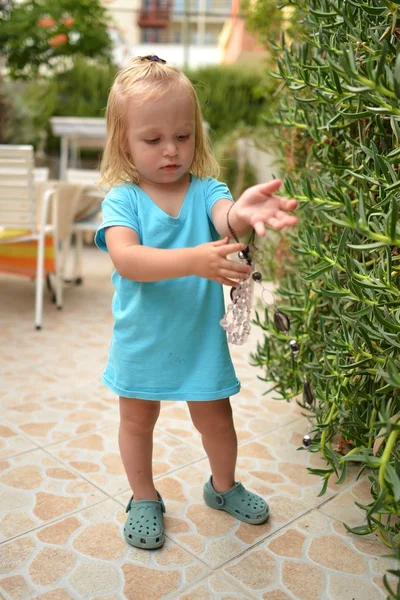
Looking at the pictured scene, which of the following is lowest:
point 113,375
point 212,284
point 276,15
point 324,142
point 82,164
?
point 82,164

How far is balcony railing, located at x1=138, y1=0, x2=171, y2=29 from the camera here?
912 inches

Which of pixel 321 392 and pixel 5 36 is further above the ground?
pixel 5 36

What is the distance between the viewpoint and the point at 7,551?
1.32m

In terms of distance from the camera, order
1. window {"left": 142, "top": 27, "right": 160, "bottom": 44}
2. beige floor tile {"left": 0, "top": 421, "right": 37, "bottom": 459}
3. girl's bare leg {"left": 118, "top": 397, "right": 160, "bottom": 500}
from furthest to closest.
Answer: window {"left": 142, "top": 27, "right": 160, "bottom": 44}
beige floor tile {"left": 0, "top": 421, "right": 37, "bottom": 459}
girl's bare leg {"left": 118, "top": 397, "right": 160, "bottom": 500}

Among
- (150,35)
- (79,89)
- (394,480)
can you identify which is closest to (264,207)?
(394,480)

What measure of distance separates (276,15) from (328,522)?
2516 millimetres

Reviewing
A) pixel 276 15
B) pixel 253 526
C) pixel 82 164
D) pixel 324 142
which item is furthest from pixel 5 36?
pixel 253 526

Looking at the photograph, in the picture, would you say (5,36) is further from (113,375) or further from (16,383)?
(113,375)

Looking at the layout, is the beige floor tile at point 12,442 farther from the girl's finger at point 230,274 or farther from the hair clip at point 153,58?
the hair clip at point 153,58


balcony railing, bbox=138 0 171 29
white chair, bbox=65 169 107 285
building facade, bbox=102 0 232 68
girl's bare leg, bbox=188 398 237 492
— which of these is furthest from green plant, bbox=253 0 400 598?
balcony railing, bbox=138 0 171 29

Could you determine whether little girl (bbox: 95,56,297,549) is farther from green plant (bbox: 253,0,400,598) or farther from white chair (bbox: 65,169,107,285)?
white chair (bbox: 65,169,107,285)

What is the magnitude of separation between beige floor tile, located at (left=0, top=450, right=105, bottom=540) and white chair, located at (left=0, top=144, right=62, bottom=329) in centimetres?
149

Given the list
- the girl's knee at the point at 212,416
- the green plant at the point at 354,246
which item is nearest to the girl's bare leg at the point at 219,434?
the girl's knee at the point at 212,416

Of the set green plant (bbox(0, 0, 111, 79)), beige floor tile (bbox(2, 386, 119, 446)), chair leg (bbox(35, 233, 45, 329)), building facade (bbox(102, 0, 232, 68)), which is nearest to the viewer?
beige floor tile (bbox(2, 386, 119, 446))
